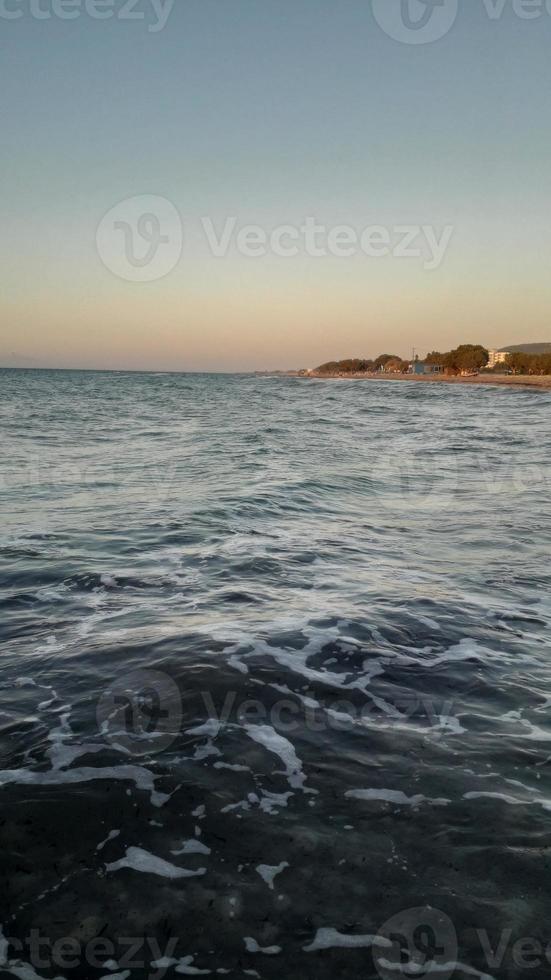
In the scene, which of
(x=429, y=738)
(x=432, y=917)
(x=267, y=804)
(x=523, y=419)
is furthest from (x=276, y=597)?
(x=523, y=419)

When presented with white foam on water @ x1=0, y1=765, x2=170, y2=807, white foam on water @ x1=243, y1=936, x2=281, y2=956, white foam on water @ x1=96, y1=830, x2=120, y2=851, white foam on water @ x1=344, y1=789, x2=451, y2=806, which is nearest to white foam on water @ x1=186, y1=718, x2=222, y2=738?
white foam on water @ x1=0, y1=765, x2=170, y2=807

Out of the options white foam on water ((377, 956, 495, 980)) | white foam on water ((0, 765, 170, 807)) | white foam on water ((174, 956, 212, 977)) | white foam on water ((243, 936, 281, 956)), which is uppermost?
white foam on water ((0, 765, 170, 807))

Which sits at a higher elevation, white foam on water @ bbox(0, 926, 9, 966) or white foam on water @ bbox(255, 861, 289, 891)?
white foam on water @ bbox(255, 861, 289, 891)

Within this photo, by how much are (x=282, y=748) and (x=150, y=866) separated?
1.33m

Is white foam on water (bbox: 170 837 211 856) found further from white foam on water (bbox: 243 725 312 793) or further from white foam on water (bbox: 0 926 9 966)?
white foam on water (bbox: 0 926 9 966)

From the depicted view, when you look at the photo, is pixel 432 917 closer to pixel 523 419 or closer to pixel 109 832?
pixel 109 832

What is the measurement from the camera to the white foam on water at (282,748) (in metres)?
4.18

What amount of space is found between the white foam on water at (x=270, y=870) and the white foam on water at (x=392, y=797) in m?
0.71

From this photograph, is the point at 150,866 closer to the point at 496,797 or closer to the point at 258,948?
the point at 258,948

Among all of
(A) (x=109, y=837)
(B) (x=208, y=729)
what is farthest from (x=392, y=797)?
(A) (x=109, y=837)

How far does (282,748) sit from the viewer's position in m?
4.53

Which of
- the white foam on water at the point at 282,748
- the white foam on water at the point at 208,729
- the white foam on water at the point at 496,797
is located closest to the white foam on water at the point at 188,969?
the white foam on water at the point at 282,748

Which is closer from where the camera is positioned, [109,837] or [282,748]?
[109,837]

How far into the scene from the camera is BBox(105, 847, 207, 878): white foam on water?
3.38 meters
